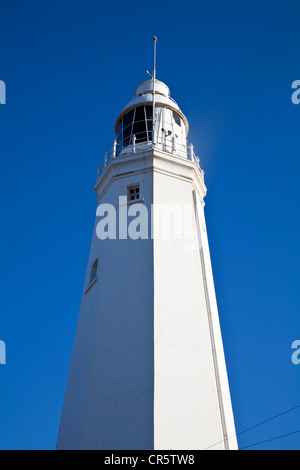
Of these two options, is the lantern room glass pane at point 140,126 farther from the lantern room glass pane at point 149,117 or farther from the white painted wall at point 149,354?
the white painted wall at point 149,354

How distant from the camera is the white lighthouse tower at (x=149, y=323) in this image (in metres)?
12.5

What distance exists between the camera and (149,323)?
1399cm

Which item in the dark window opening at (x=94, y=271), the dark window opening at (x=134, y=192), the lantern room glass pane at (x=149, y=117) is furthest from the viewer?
the lantern room glass pane at (x=149, y=117)

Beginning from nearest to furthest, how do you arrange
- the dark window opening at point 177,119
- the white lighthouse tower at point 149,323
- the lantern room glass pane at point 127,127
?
the white lighthouse tower at point 149,323 → the lantern room glass pane at point 127,127 → the dark window opening at point 177,119

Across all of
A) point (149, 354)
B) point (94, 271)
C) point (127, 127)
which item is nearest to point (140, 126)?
point (127, 127)

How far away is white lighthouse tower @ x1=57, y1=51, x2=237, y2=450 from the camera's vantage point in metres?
12.5

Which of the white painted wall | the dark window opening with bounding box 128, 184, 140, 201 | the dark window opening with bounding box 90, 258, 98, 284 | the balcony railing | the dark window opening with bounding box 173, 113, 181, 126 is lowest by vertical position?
the white painted wall

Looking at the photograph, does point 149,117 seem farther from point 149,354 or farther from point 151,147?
point 149,354

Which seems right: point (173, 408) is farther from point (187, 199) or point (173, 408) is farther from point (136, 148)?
point (136, 148)

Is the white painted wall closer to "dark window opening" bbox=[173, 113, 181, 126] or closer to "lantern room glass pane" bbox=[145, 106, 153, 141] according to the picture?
"lantern room glass pane" bbox=[145, 106, 153, 141]

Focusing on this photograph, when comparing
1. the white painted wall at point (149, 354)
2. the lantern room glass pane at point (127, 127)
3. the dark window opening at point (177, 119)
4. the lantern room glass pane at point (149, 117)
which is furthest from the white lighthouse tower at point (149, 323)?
the dark window opening at point (177, 119)

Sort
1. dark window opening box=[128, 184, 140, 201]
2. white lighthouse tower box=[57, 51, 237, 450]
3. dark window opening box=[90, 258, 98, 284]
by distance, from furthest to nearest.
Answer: dark window opening box=[128, 184, 140, 201], dark window opening box=[90, 258, 98, 284], white lighthouse tower box=[57, 51, 237, 450]


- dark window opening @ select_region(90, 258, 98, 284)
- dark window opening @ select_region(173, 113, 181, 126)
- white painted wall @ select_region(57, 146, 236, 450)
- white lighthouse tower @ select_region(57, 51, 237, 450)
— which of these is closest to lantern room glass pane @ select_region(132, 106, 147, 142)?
white lighthouse tower @ select_region(57, 51, 237, 450)

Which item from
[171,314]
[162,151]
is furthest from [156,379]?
[162,151]
